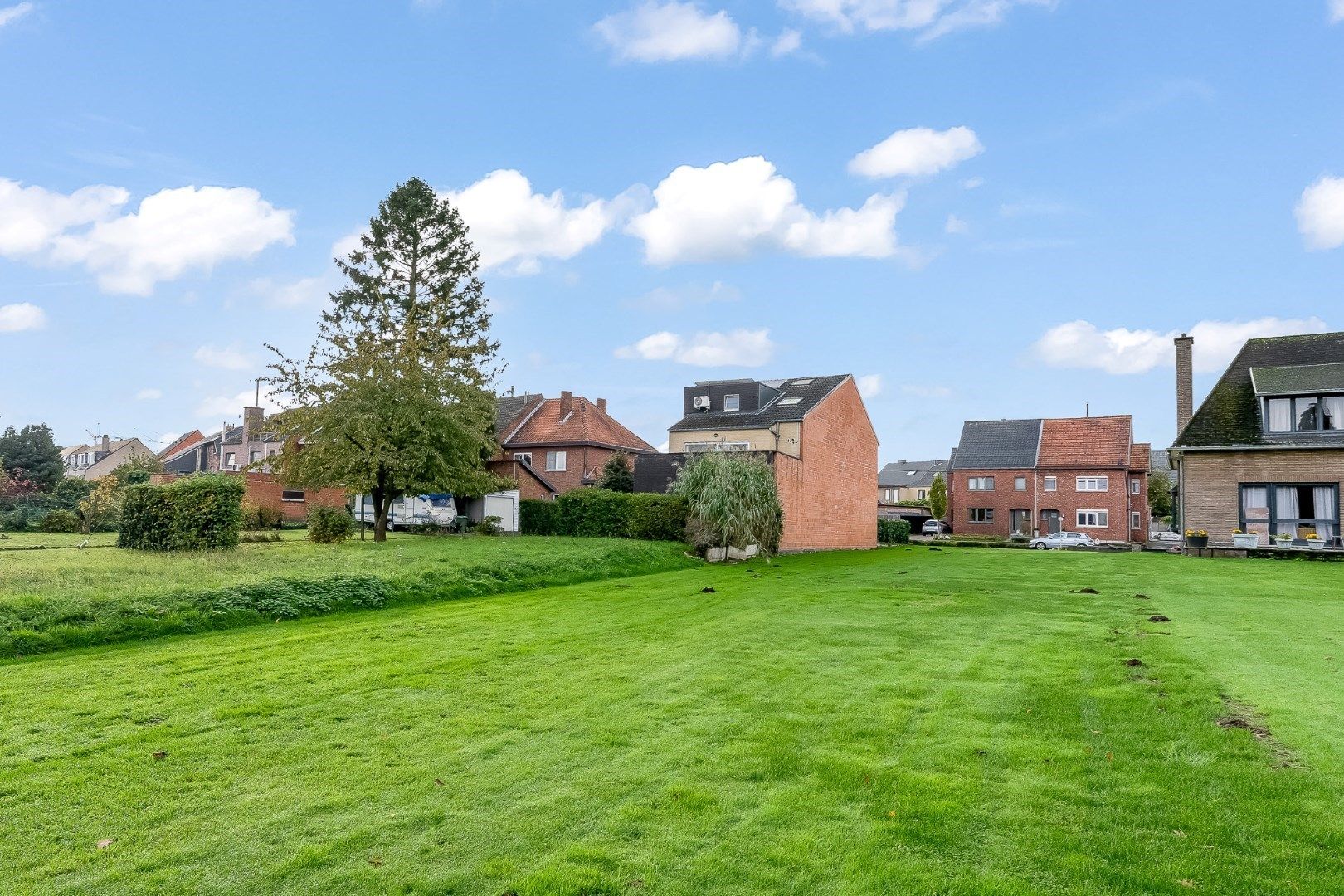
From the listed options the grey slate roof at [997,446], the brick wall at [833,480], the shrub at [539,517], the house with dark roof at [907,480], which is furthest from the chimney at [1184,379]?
the house with dark roof at [907,480]

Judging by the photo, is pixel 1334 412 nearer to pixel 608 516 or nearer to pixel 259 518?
pixel 608 516

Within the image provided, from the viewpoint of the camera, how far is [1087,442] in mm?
53938

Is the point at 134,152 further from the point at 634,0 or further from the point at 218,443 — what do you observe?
the point at 218,443

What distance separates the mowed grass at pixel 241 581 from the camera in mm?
9344

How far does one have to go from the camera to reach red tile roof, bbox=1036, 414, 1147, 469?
2061 inches

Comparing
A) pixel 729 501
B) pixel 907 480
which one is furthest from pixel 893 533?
pixel 907 480

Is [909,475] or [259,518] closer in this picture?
[259,518]

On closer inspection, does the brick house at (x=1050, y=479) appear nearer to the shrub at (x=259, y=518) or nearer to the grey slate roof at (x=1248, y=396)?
the grey slate roof at (x=1248, y=396)

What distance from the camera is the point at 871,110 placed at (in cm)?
1881

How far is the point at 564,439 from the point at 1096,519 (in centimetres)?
3561

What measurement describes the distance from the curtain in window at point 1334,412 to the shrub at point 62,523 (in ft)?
161

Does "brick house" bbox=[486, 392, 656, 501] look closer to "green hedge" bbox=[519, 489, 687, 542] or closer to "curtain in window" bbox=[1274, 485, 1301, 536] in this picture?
"green hedge" bbox=[519, 489, 687, 542]

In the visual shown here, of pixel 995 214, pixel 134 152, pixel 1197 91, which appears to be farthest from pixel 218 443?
pixel 1197 91

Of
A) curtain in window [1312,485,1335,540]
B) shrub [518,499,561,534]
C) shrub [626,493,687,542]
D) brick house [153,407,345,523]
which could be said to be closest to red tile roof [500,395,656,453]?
brick house [153,407,345,523]
